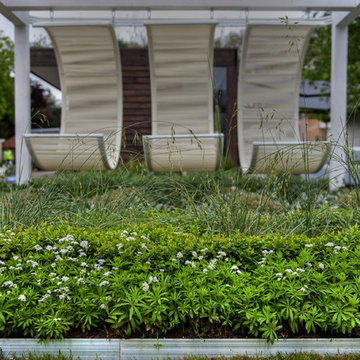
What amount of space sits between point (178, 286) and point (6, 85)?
58.4ft

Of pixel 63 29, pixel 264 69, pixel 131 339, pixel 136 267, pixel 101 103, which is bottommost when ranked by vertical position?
pixel 131 339

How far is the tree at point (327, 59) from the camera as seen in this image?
10453 mm

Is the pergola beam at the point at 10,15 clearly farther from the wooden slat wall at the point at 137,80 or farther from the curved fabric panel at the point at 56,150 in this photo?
the wooden slat wall at the point at 137,80

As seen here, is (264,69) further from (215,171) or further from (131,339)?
(131,339)

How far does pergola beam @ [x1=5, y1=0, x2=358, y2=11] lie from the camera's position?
6.50m

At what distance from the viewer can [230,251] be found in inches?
112

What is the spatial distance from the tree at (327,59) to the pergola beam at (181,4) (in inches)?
152

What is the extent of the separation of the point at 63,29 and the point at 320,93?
17.9ft

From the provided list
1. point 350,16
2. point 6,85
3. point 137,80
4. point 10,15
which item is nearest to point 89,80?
point 10,15

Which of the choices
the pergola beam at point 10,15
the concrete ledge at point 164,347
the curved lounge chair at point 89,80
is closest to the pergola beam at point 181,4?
the pergola beam at point 10,15

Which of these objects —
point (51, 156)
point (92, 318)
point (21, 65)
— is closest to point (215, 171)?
point (51, 156)

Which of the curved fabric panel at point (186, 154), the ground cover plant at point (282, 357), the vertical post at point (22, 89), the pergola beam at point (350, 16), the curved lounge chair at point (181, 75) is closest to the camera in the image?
the ground cover plant at point (282, 357)

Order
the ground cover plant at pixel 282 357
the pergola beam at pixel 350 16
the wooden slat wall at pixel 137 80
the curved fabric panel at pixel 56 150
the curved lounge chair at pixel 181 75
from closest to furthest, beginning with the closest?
the ground cover plant at pixel 282 357 → the curved fabric panel at pixel 56 150 → the curved lounge chair at pixel 181 75 → the pergola beam at pixel 350 16 → the wooden slat wall at pixel 137 80

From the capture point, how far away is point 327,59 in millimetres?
10492
